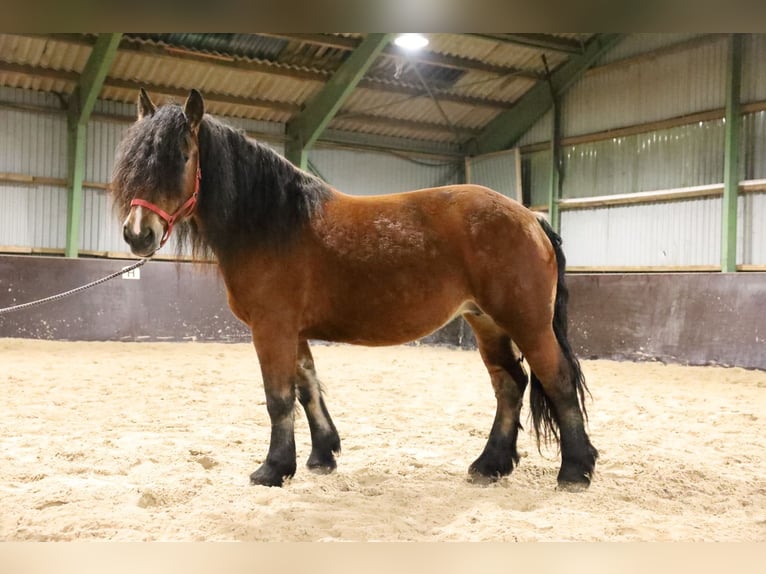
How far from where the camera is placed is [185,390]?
18.8 ft

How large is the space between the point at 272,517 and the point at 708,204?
9524 mm

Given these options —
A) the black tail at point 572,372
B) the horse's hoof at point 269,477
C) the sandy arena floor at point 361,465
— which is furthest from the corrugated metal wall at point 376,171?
the horse's hoof at point 269,477

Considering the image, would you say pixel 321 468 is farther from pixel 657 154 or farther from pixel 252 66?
pixel 657 154

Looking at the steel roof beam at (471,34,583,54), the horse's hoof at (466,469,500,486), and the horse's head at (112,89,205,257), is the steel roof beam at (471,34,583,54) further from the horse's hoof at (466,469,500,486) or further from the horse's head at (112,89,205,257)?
the horse's hoof at (466,469,500,486)

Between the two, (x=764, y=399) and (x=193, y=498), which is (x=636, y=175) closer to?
(x=764, y=399)

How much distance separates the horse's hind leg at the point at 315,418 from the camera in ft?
11.0

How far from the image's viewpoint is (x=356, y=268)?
123 inches

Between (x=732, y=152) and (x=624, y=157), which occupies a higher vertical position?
(x=624, y=157)

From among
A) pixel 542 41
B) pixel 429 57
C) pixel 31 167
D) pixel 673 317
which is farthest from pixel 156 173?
pixel 542 41

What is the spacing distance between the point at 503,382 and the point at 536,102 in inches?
405

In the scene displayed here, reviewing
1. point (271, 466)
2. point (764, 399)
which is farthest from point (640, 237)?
point (271, 466)

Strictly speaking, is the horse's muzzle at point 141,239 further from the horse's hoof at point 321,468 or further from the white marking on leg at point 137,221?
the horse's hoof at point 321,468

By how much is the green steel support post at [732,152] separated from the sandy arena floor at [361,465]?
3.55 meters

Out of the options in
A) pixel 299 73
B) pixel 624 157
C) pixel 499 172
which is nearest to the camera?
pixel 299 73
